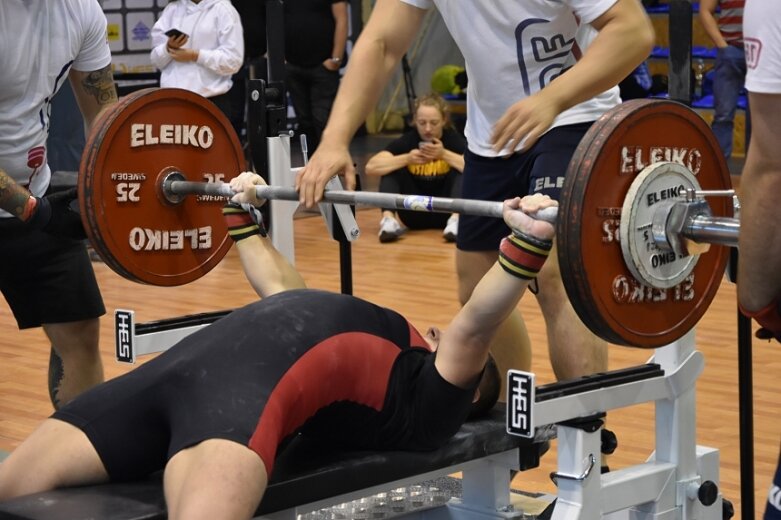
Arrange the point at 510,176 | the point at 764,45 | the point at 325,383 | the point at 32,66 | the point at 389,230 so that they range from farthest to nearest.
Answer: the point at 389,230, the point at 32,66, the point at 510,176, the point at 325,383, the point at 764,45

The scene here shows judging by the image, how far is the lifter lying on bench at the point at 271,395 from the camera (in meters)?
2.29

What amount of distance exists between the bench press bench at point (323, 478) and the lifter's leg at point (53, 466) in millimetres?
25

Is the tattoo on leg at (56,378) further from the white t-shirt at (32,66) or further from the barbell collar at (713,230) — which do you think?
the barbell collar at (713,230)

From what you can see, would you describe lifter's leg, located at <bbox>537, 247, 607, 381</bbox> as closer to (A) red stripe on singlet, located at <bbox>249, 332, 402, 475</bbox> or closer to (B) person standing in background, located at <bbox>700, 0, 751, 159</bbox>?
(A) red stripe on singlet, located at <bbox>249, 332, 402, 475</bbox>

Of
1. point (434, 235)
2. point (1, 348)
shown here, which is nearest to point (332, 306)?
point (1, 348)

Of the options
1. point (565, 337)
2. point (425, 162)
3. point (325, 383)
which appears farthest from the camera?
point (425, 162)

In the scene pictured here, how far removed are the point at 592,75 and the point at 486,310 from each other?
0.55 meters

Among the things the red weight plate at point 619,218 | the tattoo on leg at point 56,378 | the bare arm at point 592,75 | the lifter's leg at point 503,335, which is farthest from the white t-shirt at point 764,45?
the tattoo on leg at point 56,378

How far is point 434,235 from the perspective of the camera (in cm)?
767

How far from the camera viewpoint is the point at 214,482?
2191mm

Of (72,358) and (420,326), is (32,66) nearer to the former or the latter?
(72,358)

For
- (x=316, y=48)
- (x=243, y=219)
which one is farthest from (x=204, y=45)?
(x=243, y=219)

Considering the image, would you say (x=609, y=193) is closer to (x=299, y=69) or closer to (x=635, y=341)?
(x=635, y=341)

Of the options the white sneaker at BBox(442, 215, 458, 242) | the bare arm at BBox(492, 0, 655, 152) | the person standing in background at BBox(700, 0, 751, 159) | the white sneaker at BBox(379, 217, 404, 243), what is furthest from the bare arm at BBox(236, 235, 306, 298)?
the person standing in background at BBox(700, 0, 751, 159)
